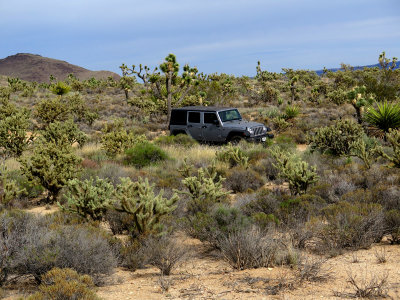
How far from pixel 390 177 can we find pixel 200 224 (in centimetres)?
481

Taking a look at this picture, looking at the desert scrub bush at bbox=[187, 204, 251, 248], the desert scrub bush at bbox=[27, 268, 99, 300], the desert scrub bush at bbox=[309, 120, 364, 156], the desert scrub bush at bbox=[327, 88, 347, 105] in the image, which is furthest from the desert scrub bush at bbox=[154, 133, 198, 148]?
the desert scrub bush at bbox=[327, 88, 347, 105]

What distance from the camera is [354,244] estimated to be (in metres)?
5.67

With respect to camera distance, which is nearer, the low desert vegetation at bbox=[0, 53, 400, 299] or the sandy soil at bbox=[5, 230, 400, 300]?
the sandy soil at bbox=[5, 230, 400, 300]

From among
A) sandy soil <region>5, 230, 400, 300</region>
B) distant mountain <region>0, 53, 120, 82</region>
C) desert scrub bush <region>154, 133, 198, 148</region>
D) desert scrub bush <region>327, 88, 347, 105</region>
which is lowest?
sandy soil <region>5, 230, 400, 300</region>

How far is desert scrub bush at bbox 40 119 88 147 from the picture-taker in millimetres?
14727

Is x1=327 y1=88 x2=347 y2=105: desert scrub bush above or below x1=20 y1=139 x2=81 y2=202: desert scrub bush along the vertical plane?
above

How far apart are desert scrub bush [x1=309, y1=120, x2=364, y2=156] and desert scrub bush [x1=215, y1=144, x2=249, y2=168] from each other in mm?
2722

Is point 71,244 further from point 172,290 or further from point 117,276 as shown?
point 172,290

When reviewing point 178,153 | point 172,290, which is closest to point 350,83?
point 178,153

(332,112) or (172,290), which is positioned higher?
(332,112)

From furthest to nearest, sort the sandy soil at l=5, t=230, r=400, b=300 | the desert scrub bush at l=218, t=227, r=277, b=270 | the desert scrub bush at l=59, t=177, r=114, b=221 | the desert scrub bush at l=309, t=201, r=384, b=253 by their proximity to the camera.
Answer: the desert scrub bush at l=59, t=177, r=114, b=221
the desert scrub bush at l=309, t=201, r=384, b=253
the desert scrub bush at l=218, t=227, r=277, b=270
the sandy soil at l=5, t=230, r=400, b=300

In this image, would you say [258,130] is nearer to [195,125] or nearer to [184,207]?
[195,125]

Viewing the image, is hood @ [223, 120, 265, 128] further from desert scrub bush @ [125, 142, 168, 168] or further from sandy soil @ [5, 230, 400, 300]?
sandy soil @ [5, 230, 400, 300]

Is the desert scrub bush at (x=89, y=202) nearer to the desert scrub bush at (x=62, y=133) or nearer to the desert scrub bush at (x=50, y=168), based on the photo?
the desert scrub bush at (x=50, y=168)
